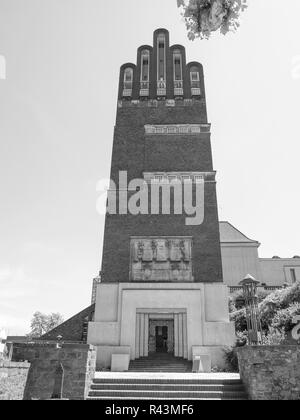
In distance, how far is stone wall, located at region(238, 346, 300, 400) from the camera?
7508 mm

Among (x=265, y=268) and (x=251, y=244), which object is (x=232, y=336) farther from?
(x=265, y=268)

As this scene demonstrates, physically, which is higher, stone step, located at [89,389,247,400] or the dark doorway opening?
the dark doorway opening

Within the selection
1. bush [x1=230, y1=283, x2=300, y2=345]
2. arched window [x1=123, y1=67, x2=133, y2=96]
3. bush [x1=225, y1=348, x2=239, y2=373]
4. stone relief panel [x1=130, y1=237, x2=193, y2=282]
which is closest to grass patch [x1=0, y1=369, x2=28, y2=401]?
bush [x1=225, y1=348, x2=239, y2=373]

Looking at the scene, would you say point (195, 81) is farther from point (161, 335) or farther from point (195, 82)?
point (161, 335)

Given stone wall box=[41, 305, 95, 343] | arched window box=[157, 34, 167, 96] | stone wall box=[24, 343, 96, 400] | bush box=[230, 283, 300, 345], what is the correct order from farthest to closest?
arched window box=[157, 34, 167, 96]
stone wall box=[41, 305, 95, 343]
bush box=[230, 283, 300, 345]
stone wall box=[24, 343, 96, 400]

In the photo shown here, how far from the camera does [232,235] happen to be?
1318 inches

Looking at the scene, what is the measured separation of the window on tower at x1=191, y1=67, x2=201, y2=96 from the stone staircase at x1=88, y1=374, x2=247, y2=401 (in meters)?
20.5

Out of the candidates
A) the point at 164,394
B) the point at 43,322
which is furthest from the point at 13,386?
the point at 43,322

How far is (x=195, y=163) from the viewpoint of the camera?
21797 millimetres

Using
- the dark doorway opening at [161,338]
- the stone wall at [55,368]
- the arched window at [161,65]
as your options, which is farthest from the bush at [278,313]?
the arched window at [161,65]

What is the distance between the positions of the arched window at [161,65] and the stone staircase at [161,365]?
18325 mm

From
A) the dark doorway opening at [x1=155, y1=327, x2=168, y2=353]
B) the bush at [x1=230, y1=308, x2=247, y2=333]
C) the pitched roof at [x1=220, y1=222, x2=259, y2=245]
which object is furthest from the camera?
the pitched roof at [x1=220, y1=222, x2=259, y2=245]

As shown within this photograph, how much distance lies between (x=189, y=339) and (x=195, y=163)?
36.6ft

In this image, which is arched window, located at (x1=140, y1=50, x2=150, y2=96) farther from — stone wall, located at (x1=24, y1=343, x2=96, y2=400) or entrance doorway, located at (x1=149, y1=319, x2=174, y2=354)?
stone wall, located at (x1=24, y1=343, x2=96, y2=400)
